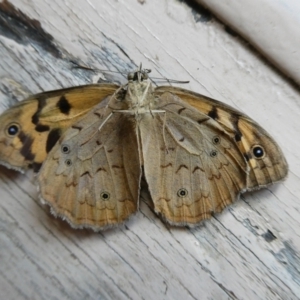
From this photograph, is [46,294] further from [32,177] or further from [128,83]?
[128,83]

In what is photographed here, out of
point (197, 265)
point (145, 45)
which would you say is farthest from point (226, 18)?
point (197, 265)

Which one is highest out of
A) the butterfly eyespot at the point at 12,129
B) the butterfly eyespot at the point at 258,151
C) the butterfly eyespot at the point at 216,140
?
the butterfly eyespot at the point at 258,151

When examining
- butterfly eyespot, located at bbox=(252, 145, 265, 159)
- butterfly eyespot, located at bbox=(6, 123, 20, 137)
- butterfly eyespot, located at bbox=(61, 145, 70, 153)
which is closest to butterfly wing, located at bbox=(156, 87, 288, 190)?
butterfly eyespot, located at bbox=(252, 145, 265, 159)

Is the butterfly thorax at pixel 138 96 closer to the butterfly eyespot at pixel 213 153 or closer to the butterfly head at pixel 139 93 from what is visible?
the butterfly head at pixel 139 93

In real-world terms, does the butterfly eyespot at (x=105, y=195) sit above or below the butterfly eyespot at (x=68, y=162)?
below

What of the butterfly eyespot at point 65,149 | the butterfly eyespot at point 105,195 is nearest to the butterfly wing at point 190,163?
the butterfly eyespot at point 105,195

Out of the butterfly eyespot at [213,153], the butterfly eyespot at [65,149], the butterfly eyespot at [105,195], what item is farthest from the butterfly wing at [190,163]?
the butterfly eyespot at [65,149]

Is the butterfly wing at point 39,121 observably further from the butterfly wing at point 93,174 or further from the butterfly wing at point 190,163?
the butterfly wing at point 190,163

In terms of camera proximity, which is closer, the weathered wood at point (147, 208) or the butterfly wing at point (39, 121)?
the butterfly wing at point (39, 121)

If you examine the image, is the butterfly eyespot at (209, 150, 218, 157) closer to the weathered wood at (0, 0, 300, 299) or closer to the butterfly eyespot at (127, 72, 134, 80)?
the weathered wood at (0, 0, 300, 299)
